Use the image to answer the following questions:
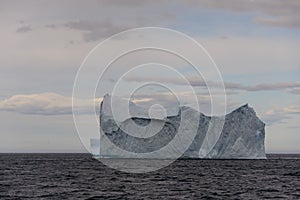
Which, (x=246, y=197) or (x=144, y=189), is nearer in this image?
(x=246, y=197)

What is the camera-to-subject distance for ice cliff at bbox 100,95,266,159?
146 metres

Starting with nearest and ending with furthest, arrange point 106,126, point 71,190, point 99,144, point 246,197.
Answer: point 246,197 → point 71,190 → point 106,126 → point 99,144

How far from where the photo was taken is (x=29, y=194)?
53.5 metres

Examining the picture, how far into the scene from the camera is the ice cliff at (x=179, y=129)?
477 ft

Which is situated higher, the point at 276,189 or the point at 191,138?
the point at 191,138

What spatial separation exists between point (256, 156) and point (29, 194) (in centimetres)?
10648

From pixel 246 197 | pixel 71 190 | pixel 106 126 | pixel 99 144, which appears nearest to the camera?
pixel 246 197

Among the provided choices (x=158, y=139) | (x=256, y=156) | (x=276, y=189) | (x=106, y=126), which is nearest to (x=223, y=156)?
(x=256, y=156)

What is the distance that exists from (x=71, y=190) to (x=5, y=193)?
295 inches

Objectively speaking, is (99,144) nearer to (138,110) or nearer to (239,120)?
(138,110)

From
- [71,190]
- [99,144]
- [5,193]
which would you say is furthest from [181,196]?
[99,144]

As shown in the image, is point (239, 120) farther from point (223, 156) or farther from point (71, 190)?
point (71, 190)

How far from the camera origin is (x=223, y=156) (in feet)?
501

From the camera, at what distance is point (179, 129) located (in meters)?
150
